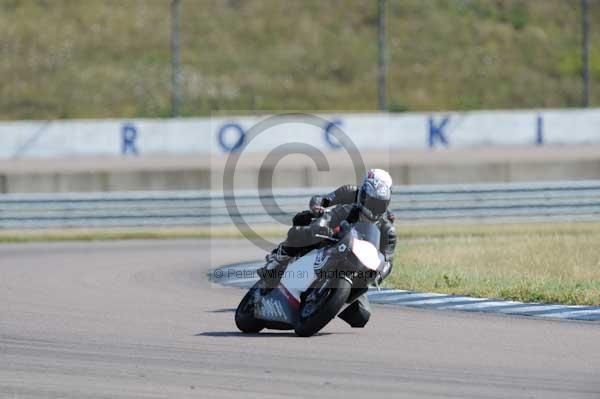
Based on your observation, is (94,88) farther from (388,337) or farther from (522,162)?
(388,337)

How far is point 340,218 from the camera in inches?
384

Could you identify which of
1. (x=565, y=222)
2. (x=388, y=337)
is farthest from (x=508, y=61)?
(x=388, y=337)

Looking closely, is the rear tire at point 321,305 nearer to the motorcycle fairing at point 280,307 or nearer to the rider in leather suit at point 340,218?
the motorcycle fairing at point 280,307

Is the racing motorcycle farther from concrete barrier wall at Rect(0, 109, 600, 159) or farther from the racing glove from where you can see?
concrete barrier wall at Rect(0, 109, 600, 159)

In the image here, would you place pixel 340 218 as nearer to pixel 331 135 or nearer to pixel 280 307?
pixel 280 307

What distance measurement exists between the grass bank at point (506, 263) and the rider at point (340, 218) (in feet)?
9.16

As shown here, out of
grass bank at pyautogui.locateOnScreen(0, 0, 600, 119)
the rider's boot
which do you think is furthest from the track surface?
grass bank at pyautogui.locateOnScreen(0, 0, 600, 119)

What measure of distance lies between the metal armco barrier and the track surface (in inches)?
373

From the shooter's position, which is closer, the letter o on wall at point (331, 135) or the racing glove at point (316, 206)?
the racing glove at point (316, 206)

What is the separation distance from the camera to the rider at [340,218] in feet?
31.3

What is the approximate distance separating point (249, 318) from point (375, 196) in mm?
1475

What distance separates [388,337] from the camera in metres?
9.84

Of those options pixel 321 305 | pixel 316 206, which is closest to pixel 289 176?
pixel 316 206

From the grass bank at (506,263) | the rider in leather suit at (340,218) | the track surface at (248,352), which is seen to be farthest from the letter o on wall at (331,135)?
the rider in leather suit at (340,218)
